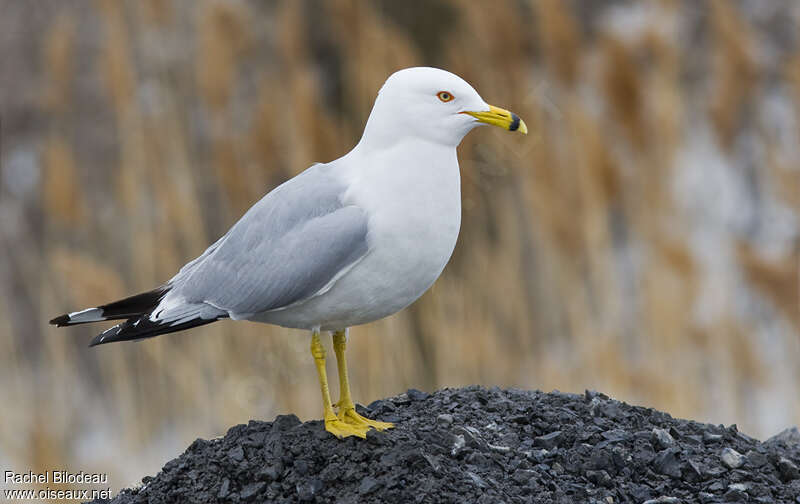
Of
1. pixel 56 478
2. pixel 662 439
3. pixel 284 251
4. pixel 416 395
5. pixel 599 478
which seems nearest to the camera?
pixel 284 251

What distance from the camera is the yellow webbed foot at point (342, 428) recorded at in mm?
2916

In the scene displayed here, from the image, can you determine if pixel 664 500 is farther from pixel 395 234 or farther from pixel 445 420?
pixel 395 234

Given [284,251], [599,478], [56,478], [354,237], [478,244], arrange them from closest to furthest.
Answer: [354,237]
[284,251]
[599,478]
[56,478]
[478,244]

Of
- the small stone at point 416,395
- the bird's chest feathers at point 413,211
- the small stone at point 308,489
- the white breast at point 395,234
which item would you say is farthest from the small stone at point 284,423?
the bird's chest feathers at point 413,211

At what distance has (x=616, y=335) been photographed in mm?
4809

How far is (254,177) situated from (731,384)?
2231 millimetres

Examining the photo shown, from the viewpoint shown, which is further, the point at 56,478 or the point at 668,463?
the point at 56,478

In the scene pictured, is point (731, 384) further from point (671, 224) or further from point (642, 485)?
point (642, 485)

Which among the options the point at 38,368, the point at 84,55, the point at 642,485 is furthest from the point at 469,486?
the point at 84,55

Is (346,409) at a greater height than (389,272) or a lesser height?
lesser

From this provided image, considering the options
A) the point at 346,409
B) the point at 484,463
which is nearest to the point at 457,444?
the point at 484,463

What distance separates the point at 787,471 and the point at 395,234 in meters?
1.34

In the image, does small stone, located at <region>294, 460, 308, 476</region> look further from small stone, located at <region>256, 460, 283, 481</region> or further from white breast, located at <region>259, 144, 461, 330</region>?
white breast, located at <region>259, 144, 461, 330</region>

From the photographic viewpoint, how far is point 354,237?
2.69 metres
